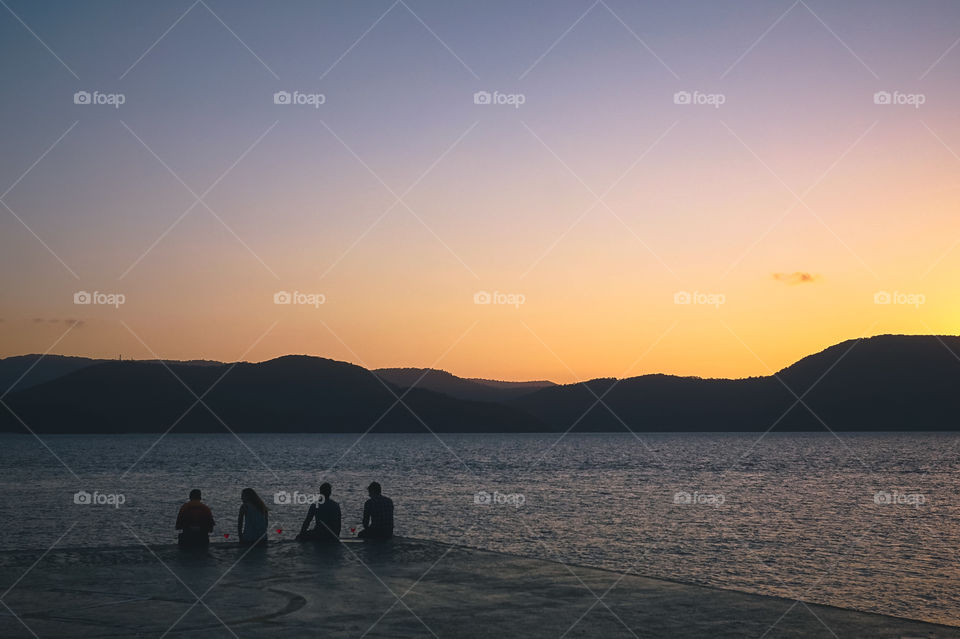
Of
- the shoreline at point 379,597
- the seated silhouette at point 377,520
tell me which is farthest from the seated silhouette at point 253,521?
the seated silhouette at point 377,520

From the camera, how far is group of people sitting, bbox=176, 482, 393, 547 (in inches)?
750

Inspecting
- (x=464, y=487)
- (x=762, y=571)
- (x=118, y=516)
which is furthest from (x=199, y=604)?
(x=464, y=487)

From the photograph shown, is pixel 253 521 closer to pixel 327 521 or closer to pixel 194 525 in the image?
pixel 194 525

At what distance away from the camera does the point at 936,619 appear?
80.0 ft

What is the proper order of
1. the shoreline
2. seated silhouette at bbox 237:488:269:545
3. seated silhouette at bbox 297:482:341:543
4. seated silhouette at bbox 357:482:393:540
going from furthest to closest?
seated silhouette at bbox 357:482:393:540
seated silhouette at bbox 297:482:341:543
seated silhouette at bbox 237:488:269:545
the shoreline

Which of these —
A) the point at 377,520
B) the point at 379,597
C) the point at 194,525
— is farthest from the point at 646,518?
the point at 379,597

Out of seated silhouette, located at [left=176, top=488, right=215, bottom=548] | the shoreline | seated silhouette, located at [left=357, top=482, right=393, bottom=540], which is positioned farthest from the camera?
seated silhouette, located at [left=357, top=482, right=393, bottom=540]

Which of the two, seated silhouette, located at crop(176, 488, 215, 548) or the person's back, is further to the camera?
the person's back

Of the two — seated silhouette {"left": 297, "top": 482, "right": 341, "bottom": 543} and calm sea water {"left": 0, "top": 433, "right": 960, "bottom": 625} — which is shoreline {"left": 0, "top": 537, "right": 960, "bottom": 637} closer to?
seated silhouette {"left": 297, "top": 482, "right": 341, "bottom": 543}

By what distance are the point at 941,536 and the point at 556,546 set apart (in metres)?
22.5

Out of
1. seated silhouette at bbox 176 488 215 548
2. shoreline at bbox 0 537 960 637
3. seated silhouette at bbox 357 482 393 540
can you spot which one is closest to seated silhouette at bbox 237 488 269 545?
seated silhouette at bbox 176 488 215 548

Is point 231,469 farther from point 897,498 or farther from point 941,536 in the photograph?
point 941,536

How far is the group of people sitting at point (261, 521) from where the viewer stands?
19062mm

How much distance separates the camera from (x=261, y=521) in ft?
63.9
